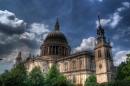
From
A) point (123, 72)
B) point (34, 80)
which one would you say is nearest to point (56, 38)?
point (34, 80)

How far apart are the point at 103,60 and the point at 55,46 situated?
36639mm

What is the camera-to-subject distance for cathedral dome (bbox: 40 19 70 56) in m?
84.8

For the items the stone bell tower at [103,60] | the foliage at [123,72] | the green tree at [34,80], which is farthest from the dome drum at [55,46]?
the green tree at [34,80]

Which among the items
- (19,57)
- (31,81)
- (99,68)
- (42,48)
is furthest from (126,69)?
(19,57)

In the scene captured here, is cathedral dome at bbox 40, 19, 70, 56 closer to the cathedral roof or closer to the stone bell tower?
the cathedral roof

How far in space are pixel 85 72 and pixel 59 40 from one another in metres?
33.2

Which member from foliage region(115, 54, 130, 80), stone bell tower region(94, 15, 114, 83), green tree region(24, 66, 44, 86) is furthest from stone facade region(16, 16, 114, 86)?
green tree region(24, 66, 44, 86)

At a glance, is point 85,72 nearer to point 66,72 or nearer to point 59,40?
point 66,72

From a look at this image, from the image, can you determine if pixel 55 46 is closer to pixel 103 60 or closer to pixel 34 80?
pixel 103 60

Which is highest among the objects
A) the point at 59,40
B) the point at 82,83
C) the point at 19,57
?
the point at 59,40

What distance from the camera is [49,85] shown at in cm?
4444

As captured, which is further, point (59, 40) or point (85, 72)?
point (59, 40)

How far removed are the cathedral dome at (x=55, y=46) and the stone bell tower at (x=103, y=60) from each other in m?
29.0

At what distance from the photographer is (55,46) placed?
280 ft
